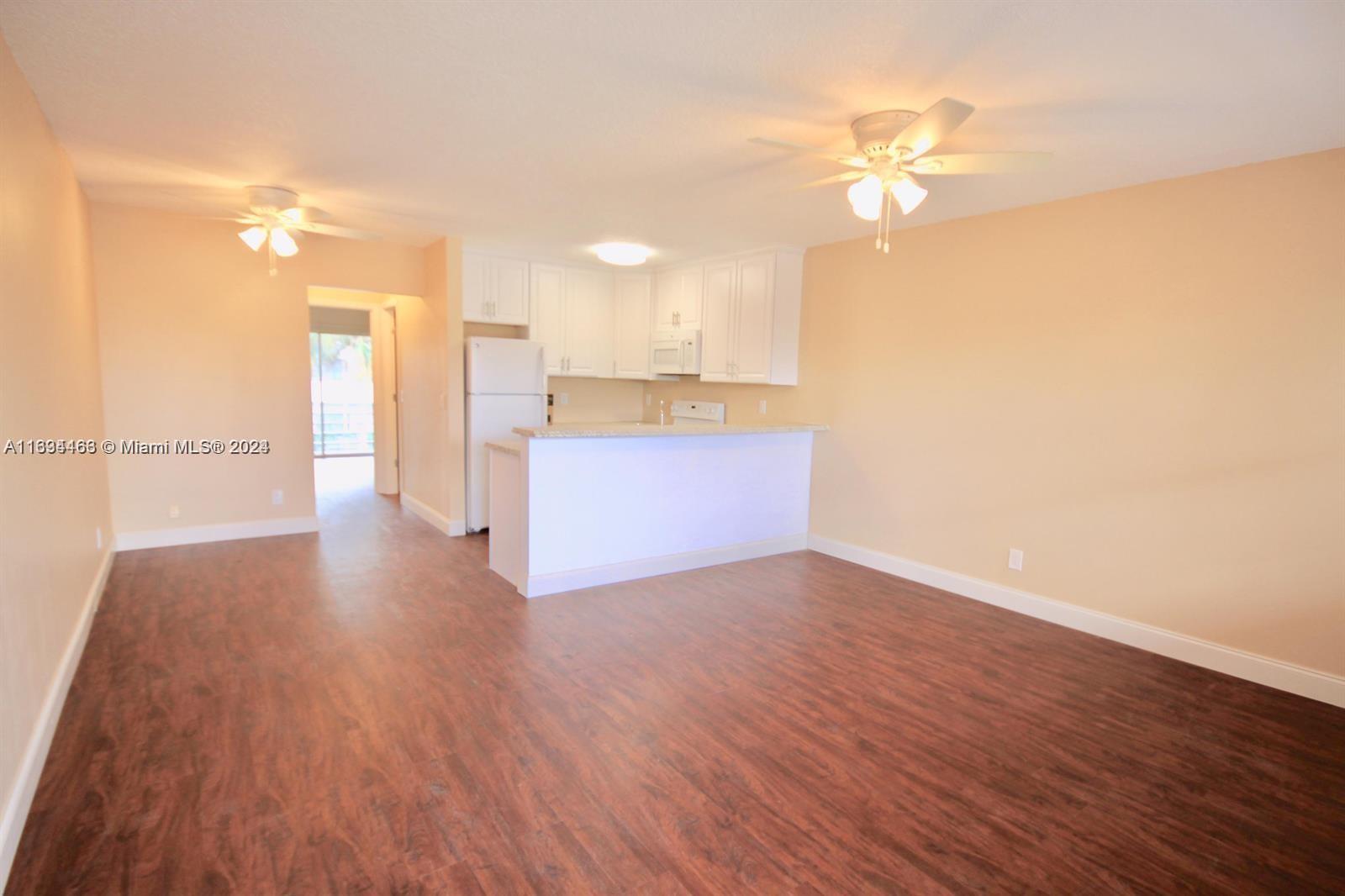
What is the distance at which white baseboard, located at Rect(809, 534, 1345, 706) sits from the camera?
9.29ft

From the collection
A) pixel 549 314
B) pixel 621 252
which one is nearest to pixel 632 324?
pixel 549 314

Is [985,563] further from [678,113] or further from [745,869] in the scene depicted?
[678,113]

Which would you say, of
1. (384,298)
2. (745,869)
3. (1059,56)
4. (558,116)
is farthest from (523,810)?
(384,298)

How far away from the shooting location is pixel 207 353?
15.4 feet

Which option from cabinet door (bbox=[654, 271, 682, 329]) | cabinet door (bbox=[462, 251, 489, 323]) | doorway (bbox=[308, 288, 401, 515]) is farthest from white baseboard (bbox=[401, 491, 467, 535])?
cabinet door (bbox=[654, 271, 682, 329])

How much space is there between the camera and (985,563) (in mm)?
3957

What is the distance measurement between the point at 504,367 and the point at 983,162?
157 inches

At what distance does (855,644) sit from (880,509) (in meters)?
1.55

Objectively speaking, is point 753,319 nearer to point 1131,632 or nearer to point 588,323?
point 588,323

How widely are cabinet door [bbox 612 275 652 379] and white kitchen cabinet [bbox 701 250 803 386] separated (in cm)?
89

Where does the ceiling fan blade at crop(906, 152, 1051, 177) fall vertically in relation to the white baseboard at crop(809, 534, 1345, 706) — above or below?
above

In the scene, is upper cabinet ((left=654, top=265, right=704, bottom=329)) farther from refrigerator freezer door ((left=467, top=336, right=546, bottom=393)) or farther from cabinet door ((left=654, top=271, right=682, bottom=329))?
refrigerator freezer door ((left=467, top=336, right=546, bottom=393))

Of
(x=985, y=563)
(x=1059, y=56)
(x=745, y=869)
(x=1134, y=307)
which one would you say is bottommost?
(x=745, y=869)

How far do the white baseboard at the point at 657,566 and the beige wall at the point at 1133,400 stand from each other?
0.76m
